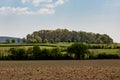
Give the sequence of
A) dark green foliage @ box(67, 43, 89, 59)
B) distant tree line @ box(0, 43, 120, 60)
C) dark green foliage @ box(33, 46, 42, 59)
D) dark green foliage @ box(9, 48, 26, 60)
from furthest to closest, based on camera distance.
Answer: dark green foliage @ box(67, 43, 89, 59), dark green foliage @ box(33, 46, 42, 59), dark green foliage @ box(9, 48, 26, 60), distant tree line @ box(0, 43, 120, 60)

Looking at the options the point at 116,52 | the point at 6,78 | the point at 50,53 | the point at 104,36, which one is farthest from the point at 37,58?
the point at 104,36

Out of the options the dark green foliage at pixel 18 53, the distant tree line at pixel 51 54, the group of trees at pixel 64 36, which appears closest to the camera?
the distant tree line at pixel 51 54

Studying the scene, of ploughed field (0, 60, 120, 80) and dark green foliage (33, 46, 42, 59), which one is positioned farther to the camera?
dark green foliage (33, 46, 42, 59)

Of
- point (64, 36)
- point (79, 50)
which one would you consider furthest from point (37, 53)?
point (64, 36)

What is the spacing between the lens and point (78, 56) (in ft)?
288

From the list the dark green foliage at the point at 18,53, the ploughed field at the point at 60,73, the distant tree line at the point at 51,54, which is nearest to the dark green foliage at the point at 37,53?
the distant tree line at the point at 51,54

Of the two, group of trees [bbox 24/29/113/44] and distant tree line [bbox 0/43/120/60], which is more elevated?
group of trees [bbox 24/29/113/44]

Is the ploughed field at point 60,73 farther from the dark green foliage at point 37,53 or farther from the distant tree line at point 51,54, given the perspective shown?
the dark green foliage at point 37,53

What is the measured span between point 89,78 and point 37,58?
185 ft

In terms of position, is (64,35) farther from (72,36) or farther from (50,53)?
(50,53)

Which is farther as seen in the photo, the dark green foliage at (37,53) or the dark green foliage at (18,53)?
the dark green foliage at (37,53)

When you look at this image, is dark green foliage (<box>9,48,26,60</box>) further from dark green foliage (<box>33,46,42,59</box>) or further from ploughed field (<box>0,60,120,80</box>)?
ploughed field (<box>0,60,120,80</box>)

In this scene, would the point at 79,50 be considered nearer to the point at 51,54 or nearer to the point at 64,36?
the point at 51,54

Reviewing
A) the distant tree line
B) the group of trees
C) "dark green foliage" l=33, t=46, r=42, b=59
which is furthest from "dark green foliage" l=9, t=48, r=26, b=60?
the group of trees
